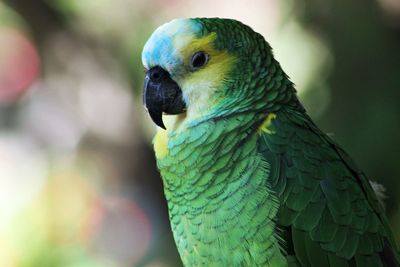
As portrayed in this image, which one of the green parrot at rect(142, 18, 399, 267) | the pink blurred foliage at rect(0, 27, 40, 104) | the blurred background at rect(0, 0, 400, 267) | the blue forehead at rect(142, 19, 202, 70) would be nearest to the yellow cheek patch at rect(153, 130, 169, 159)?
the green parrot at rect(142, 18, 399, 267)

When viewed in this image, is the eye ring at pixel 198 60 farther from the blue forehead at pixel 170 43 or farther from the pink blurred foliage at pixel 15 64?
the pink blurred foliage at pixel 15 64

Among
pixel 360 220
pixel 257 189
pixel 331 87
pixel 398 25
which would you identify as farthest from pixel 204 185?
pixel 398 25

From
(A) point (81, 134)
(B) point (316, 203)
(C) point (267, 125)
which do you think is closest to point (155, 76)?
(C) point (267, 125)

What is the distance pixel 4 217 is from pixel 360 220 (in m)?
1.55

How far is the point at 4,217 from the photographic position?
6.99ft

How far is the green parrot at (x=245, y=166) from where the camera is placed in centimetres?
88

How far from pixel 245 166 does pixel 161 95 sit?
0.18m

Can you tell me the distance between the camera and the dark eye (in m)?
0.94

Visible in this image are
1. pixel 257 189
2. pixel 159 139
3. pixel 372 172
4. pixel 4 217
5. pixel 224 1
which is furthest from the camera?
pixel 4 217

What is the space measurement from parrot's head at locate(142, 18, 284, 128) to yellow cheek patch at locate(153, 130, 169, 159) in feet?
0.14

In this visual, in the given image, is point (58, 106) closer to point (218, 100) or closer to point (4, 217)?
point (4, 217)

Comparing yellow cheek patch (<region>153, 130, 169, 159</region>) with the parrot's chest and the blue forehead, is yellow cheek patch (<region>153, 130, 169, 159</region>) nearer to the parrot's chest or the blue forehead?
the parrot's chest

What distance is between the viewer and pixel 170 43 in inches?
37.0

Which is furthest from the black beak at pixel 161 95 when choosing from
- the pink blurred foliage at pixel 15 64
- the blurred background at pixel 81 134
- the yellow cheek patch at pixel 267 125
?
the pink blurred foliage at pixel 15 64
